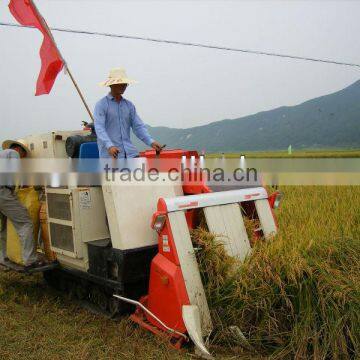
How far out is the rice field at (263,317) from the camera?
3.37 metres

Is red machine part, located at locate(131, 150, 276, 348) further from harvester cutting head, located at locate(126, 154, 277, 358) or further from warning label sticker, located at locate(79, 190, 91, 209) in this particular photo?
warning label sticker, located at locate(79, 190, 91, 209)

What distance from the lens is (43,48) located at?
6633mm

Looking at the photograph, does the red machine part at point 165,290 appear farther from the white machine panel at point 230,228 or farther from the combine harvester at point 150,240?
the white machine panel at point 230,228

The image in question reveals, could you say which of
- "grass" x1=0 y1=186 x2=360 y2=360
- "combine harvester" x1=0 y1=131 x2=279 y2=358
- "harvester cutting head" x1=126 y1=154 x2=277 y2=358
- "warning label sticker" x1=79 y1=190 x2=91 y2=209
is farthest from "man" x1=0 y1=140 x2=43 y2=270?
"harvester cutting head" x1=126 y1=154 x2=277 y2=358

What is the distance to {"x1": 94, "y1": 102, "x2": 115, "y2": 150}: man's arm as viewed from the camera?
4670 millimetres

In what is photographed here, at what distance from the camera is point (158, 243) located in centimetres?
407

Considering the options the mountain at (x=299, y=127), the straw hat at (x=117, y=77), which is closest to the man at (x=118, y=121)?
the straw hat at (x=117, y=77)

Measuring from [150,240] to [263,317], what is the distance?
1.18 metres

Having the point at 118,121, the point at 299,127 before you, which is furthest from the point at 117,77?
the point at 299,127

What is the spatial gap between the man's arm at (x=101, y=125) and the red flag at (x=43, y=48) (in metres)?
1.88

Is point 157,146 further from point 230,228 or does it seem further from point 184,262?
point 184,262

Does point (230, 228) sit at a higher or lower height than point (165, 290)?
higher

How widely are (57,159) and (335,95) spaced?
116914 mm

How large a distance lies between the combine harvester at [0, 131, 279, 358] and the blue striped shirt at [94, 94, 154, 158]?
328 mm
